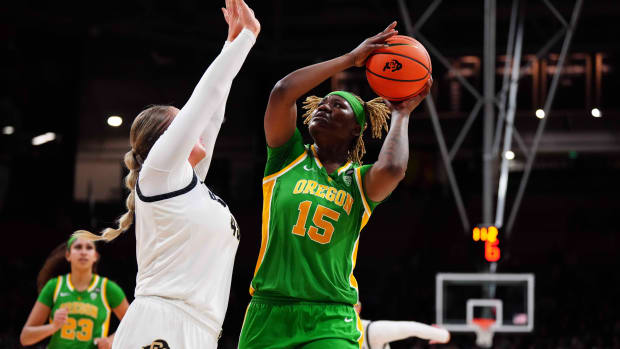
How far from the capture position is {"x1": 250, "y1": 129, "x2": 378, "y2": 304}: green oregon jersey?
380 cm

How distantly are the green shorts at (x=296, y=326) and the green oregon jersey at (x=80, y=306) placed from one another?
11.9 ft

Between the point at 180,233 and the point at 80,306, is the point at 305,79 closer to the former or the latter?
the point at 180,233

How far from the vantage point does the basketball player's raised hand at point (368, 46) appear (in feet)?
13.2

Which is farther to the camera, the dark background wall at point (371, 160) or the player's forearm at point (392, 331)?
the dark background wall at point (371, 160)

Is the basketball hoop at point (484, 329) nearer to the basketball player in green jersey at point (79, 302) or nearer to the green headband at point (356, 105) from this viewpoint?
the basketball player in green jersey at point (79, 302)

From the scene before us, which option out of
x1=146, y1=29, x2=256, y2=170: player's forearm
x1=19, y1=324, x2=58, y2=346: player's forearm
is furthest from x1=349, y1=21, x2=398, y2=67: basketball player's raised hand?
x1=19, y1=324, x2=58, y2=346: player's forearm

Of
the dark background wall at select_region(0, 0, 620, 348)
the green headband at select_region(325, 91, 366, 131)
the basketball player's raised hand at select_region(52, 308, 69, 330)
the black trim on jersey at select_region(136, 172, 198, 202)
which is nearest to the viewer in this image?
the black trim on jersey at select_region(136, 172, 198, 202)

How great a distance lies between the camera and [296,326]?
147 inches

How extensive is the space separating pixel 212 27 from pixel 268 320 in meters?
15.0

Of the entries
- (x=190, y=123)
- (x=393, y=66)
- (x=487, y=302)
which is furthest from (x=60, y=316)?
(x=487, y=302)

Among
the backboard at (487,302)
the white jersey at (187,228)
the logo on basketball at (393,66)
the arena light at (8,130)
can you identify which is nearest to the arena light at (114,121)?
the arena light at (8,130)

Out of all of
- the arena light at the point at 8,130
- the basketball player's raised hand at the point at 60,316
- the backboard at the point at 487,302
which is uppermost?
the arena light at the point at 8,130

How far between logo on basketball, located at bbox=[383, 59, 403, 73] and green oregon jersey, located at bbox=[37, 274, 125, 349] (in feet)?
12.8

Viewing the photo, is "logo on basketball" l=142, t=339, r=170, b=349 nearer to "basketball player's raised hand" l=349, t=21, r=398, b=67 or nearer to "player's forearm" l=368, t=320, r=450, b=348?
"basketball player's raised hand" l=349, t=21, r=398, b=67
